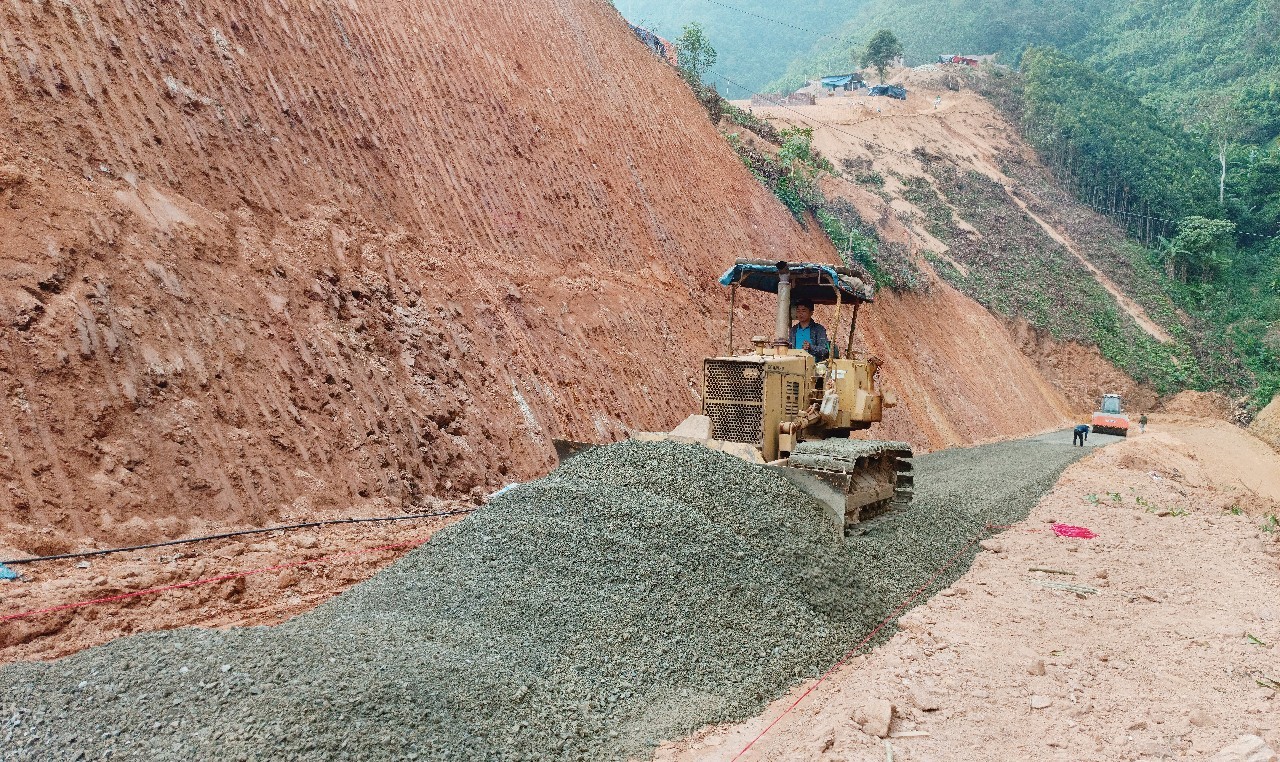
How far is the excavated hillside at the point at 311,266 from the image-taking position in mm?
7590

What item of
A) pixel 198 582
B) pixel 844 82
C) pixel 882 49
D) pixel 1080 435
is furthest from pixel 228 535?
pixel 882 49

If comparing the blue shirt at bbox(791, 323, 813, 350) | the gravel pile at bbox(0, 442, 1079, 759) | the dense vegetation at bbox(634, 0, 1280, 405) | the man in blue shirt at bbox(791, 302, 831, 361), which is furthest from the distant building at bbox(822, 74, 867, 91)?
the gravel pile at bbox(0, 442, 1079, 759)

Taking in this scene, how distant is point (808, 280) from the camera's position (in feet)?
A: 32.4

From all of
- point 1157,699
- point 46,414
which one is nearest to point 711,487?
point 1157,699

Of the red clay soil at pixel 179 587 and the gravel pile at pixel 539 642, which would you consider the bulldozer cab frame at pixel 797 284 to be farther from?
the red clay soil at pixel 179 587

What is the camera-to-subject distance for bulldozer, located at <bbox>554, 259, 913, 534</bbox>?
818 cm

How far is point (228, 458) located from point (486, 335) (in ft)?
15.8

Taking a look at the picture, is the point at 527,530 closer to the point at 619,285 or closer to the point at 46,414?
the point at 46,414

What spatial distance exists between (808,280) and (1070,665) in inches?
214

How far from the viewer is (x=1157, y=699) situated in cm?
488

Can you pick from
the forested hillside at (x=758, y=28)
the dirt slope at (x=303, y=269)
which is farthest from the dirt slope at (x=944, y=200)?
the forested hillside at (x=758, y=28)

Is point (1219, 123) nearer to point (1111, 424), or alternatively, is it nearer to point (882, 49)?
point (882, 49)

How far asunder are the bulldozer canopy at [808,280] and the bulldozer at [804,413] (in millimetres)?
13

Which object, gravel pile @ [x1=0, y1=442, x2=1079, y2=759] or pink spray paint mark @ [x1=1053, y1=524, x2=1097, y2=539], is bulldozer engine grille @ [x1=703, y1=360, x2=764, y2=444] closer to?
gravel pile @ [x1=0, y1=442, x2=1079, y2=759]
